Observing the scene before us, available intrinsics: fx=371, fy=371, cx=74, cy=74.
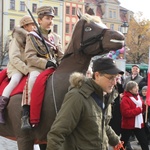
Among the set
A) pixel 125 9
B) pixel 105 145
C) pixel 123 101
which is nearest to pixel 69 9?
pixel 125 9

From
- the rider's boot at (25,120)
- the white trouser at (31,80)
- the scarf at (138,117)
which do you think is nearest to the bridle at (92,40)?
the white trouser at (31,80)

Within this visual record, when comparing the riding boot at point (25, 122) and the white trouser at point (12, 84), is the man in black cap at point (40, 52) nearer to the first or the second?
the riding boot at point (25, 122)

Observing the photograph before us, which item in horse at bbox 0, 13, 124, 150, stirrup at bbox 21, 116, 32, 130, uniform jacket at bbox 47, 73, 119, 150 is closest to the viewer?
uniform jacket at bbox 47, 73, 119, 150

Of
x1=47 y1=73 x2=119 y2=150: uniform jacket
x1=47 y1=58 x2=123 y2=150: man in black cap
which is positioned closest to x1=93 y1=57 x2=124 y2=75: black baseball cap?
x1=47 y1=58 x2=123 y2=150: man in black cap

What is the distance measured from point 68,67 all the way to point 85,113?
155 centimetres

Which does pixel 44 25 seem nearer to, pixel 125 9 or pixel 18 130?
pixel 18 130

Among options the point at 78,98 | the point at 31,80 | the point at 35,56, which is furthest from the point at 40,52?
the point at 78,98

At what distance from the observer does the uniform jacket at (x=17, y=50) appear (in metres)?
5.59

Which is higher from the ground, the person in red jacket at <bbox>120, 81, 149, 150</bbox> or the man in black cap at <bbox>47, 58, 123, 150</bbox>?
the man in black cap at <bbox>47, 58, 123, 150</bbox>

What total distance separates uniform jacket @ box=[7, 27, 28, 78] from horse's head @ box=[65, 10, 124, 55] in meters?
1.02

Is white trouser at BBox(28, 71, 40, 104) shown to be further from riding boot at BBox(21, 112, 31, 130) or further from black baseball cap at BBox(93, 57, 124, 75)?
black baseball cap at BBox(93, 57, 124, 75)

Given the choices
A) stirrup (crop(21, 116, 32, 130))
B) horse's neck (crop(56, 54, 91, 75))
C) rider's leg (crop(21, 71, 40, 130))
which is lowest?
stirrup (crop(21, 116, 32, 130))

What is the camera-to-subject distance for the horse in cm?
474

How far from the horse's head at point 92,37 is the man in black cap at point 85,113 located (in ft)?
2.75
